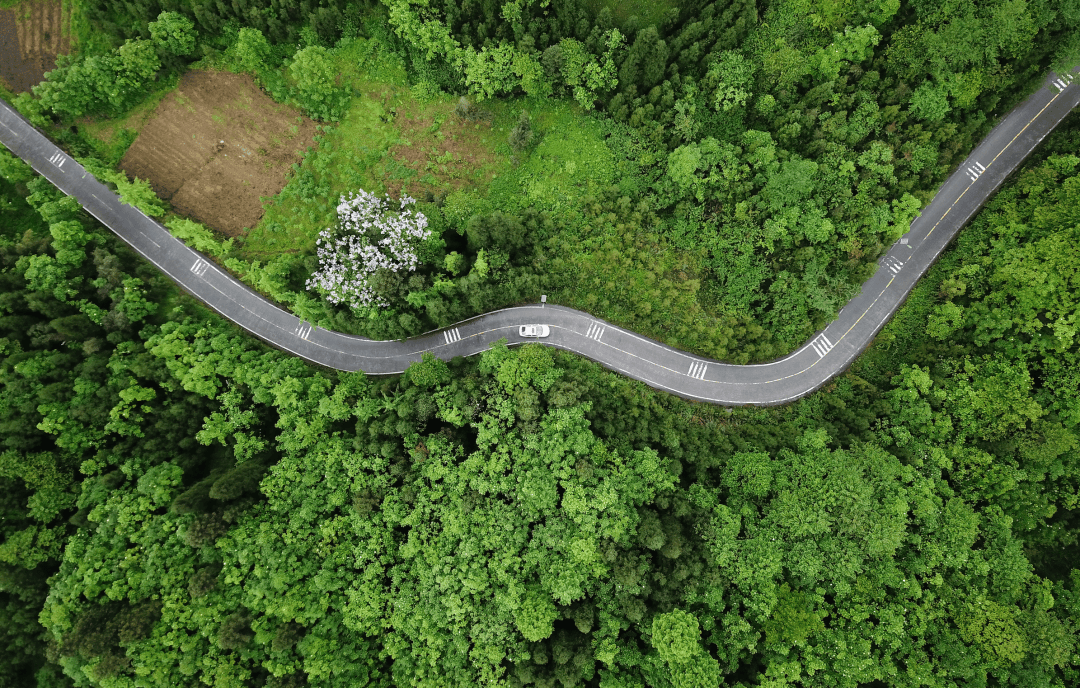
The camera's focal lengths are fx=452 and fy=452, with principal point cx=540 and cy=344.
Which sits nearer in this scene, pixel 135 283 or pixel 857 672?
pixel 857 672

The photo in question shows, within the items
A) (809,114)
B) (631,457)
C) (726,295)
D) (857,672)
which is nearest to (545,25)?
(809,114)

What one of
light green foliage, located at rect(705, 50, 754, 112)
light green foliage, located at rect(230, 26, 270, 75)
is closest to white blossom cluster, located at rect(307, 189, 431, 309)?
light green foliage, located at rect(230, 26, 270, 75)

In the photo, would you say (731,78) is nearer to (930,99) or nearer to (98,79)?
(930,99)

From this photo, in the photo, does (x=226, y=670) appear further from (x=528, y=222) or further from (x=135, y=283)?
(x=528, y=222)

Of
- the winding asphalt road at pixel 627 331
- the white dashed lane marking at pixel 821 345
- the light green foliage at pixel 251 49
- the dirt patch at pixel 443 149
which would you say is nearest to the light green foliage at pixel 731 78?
the winding asphalt road at pixel 627 331

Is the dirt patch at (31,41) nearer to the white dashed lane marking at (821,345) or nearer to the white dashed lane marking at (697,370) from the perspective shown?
the white dashed lane marking at (697,370)

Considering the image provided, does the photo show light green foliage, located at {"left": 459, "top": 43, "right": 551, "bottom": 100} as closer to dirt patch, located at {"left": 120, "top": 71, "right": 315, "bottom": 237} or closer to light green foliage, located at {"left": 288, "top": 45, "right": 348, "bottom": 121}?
light green foliage, located at {"left": 288, "top": 45, "right": 348, "bottom": 121}
